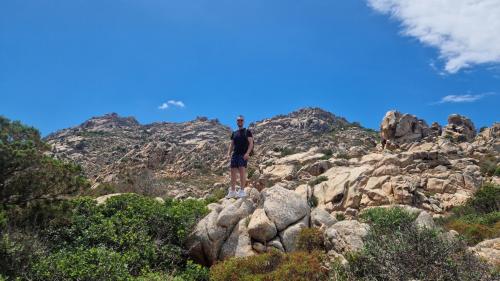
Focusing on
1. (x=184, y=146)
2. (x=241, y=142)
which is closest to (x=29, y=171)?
(x=241, y=142)

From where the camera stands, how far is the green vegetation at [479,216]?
1134 cm

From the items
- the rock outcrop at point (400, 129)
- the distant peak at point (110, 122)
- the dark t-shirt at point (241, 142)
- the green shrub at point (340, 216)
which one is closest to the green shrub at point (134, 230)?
the dark t-shirt at point (241, 142)

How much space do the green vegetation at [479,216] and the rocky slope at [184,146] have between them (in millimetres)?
13773

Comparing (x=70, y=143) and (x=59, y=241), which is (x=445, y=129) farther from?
(x=70, y=143)

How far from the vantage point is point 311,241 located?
362 inches

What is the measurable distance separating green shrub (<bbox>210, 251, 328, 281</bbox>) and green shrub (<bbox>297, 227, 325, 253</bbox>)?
615mm

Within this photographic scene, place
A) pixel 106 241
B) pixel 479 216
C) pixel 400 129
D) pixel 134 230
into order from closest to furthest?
pixel 106 241 → pixel 134 230 → pixel 479 216 → pixel 400 129

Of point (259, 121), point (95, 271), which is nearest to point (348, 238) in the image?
point (95, 271)

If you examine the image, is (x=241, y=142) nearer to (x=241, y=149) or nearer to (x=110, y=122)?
(x=241, y=149)

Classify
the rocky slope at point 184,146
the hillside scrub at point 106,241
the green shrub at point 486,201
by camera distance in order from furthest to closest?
1. the rocky slope at point 184,146
2. the green shrub at point 486,201
3. the hillside scrub at point 106,241

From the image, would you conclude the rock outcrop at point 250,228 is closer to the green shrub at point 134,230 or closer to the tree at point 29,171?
the green shrub at point 134,230

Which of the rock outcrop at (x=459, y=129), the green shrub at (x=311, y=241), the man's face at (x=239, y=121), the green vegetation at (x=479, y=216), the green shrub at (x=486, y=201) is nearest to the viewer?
the green shrub at (x=311, y=241)

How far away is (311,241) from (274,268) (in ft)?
4.23

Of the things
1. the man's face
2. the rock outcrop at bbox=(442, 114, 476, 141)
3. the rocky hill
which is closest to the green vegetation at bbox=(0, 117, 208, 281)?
the rocky hill
